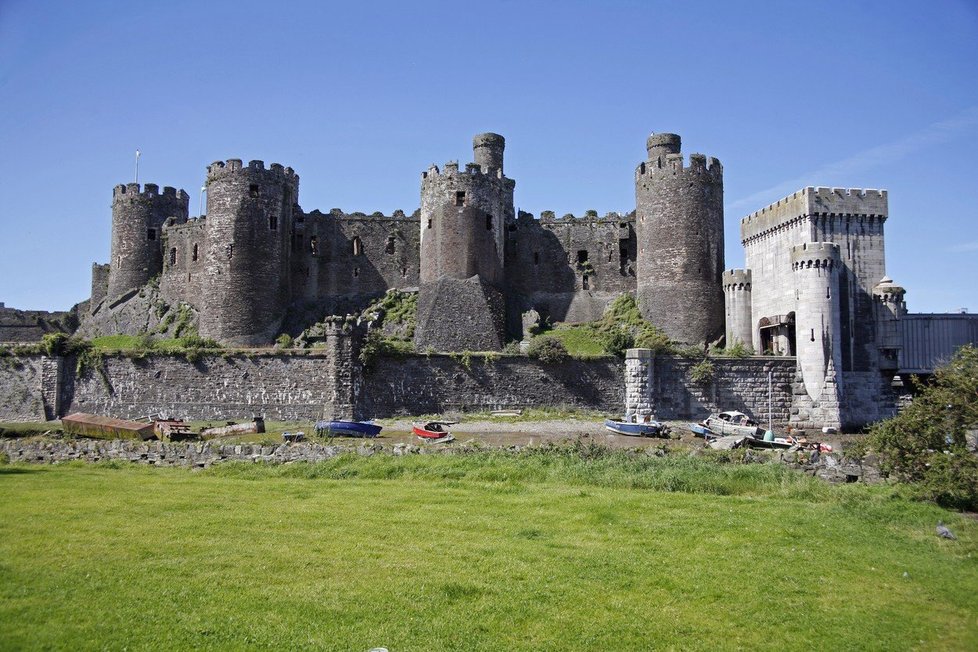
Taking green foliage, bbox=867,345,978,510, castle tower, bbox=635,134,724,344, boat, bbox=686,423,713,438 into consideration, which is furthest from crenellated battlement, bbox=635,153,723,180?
green foliage, bbox=867,345,978,510

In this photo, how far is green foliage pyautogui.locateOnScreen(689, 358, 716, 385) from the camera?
34.9 m

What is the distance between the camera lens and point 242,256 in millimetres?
43375

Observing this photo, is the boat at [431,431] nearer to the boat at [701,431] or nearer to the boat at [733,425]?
the boat at [701,431]

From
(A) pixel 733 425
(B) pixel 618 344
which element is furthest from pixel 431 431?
(B) pixel 618 344

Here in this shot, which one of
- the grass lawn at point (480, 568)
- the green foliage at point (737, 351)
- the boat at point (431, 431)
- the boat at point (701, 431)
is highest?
the green foliage at point (737, 351)

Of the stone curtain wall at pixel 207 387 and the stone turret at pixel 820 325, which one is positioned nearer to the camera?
the stone turret at pixel 820 325

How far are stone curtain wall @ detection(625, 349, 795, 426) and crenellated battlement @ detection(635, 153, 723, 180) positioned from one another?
11.2 meters

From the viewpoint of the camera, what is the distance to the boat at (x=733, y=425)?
94.5ft

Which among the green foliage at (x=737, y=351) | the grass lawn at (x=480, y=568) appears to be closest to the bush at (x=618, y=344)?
the green foliage at (x=737, y=351)

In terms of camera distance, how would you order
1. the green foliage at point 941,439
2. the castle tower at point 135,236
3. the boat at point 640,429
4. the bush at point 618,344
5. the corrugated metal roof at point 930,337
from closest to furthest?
the green foliage at point 941,439 → the boat at point 640,429 → the corrugated metal roof at point 930,337 → the bush at point 618,344 → the castle tower at point 135,236

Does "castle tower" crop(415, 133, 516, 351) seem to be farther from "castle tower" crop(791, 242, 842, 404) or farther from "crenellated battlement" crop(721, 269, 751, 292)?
"castle tower" crop(791, 242, 842, 404)

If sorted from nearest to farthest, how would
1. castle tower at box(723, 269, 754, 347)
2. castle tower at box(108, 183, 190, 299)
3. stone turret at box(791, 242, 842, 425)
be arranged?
stone turret at box(791, 242, 842, 425) → castle tower at box(723, 269, 754, 347) → castle tower at box(108, 183, 190, 299)

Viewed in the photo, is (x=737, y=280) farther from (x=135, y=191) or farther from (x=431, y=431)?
(x=135, y=191)

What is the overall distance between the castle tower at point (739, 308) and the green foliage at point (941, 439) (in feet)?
65.6
